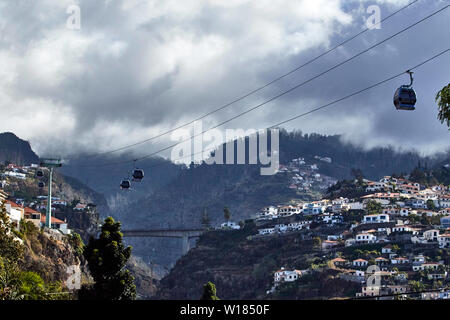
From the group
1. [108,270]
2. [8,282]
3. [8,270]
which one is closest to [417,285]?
[108,270]

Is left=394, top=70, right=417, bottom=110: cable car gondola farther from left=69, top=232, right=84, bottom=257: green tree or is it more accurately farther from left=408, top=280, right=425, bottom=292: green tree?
left=408, top=280, right=425, bottom=292: green tree

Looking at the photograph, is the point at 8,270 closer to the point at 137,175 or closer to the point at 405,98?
the point at 137,175

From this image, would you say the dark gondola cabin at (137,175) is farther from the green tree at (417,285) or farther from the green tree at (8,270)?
the green tree at (417,285)

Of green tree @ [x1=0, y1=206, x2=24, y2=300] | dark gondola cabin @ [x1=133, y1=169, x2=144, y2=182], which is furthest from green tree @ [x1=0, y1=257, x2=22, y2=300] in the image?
dark gondola cabin @ [x1=133, y1=169, x2=144, y2=182]

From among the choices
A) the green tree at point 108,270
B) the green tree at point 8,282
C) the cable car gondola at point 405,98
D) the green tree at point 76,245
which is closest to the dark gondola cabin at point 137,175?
the green tree at point 108,270
